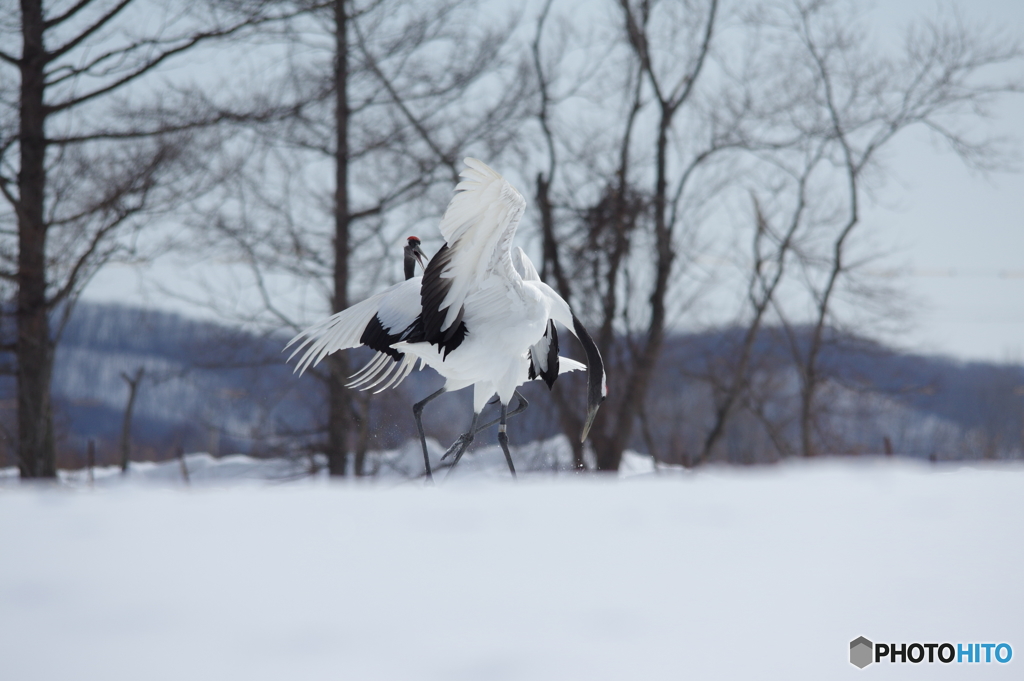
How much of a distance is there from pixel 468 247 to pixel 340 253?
639 centimetres

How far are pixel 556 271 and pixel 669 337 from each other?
3.05m

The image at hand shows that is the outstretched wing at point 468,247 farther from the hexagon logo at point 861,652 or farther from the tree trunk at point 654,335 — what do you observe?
the tree trunk at point 654,335

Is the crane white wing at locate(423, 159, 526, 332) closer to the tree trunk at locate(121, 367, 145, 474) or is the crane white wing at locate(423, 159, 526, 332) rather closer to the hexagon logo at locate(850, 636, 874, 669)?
the hexagon logo at locate(850, 636, 874, 669)

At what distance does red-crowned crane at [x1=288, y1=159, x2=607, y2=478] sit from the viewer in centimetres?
385

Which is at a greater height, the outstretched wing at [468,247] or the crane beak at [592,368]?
the outstretched wing at [468,247]

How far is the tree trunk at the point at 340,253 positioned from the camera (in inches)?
387

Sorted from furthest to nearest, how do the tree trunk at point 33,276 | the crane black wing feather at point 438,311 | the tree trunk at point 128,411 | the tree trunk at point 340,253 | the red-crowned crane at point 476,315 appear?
the tree trunk at point 128,411 < the tree trunk at point 340,253 < the tree trunk at point 33,276 < the crane black wing feather at point 438,311 < the red-crowned crane at point 476,315

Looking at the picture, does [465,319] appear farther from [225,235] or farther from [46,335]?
[225,235]

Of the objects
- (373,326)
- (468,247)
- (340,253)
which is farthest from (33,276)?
(468,247)

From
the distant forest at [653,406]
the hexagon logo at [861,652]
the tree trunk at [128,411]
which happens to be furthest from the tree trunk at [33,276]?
the tree trunk at [128,411]

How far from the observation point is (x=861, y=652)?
161cm

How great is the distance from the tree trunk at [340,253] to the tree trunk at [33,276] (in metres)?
3.10

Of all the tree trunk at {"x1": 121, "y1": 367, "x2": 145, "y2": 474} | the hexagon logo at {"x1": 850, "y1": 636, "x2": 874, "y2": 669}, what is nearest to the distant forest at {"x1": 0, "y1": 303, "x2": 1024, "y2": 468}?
the tree trunk at {"x1": 121, "y1": 367, "x2": 145, "y2": 474}

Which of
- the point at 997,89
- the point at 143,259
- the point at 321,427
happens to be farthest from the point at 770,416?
the point at 143,259
